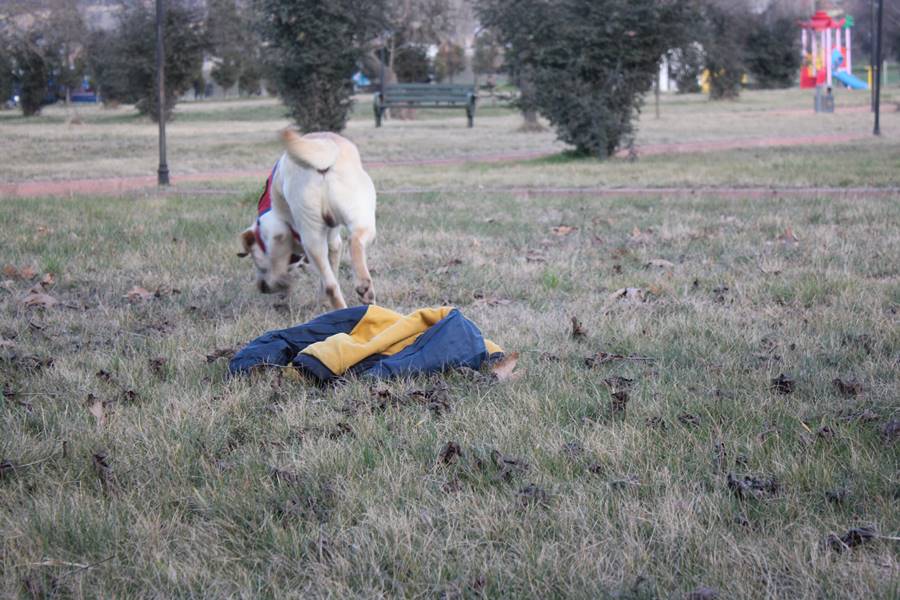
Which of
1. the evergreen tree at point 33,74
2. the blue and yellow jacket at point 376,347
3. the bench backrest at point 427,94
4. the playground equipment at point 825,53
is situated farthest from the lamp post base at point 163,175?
the playground equipment at point 825,53

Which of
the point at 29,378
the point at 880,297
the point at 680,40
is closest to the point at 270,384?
the point at 29,378

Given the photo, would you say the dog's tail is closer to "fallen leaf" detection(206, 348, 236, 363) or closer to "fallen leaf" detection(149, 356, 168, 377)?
"fallen leaf" detection(206, 348, 236, 363)

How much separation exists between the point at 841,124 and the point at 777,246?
21155 millimetres

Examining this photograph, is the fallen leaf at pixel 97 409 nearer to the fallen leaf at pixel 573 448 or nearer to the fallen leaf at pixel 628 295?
the fallen leaf at pixel 573 448

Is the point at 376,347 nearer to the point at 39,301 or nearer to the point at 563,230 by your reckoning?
the point at 39,301

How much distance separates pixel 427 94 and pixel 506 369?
2955cm

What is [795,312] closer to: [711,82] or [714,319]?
[714,319]

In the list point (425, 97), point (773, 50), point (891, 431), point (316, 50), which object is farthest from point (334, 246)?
point (773, 50)

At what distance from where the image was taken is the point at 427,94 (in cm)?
3278

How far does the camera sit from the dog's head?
5.89 metres

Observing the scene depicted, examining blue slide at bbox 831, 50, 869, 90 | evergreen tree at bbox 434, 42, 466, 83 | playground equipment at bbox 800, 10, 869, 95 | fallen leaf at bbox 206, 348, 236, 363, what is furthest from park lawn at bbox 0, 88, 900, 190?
evergreen tree at bbox 434, 42, 466, 83

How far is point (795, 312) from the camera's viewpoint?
5109mm

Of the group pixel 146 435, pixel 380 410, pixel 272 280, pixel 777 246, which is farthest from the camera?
pixel 777 246

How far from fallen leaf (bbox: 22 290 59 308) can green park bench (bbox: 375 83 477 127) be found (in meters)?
26.6
